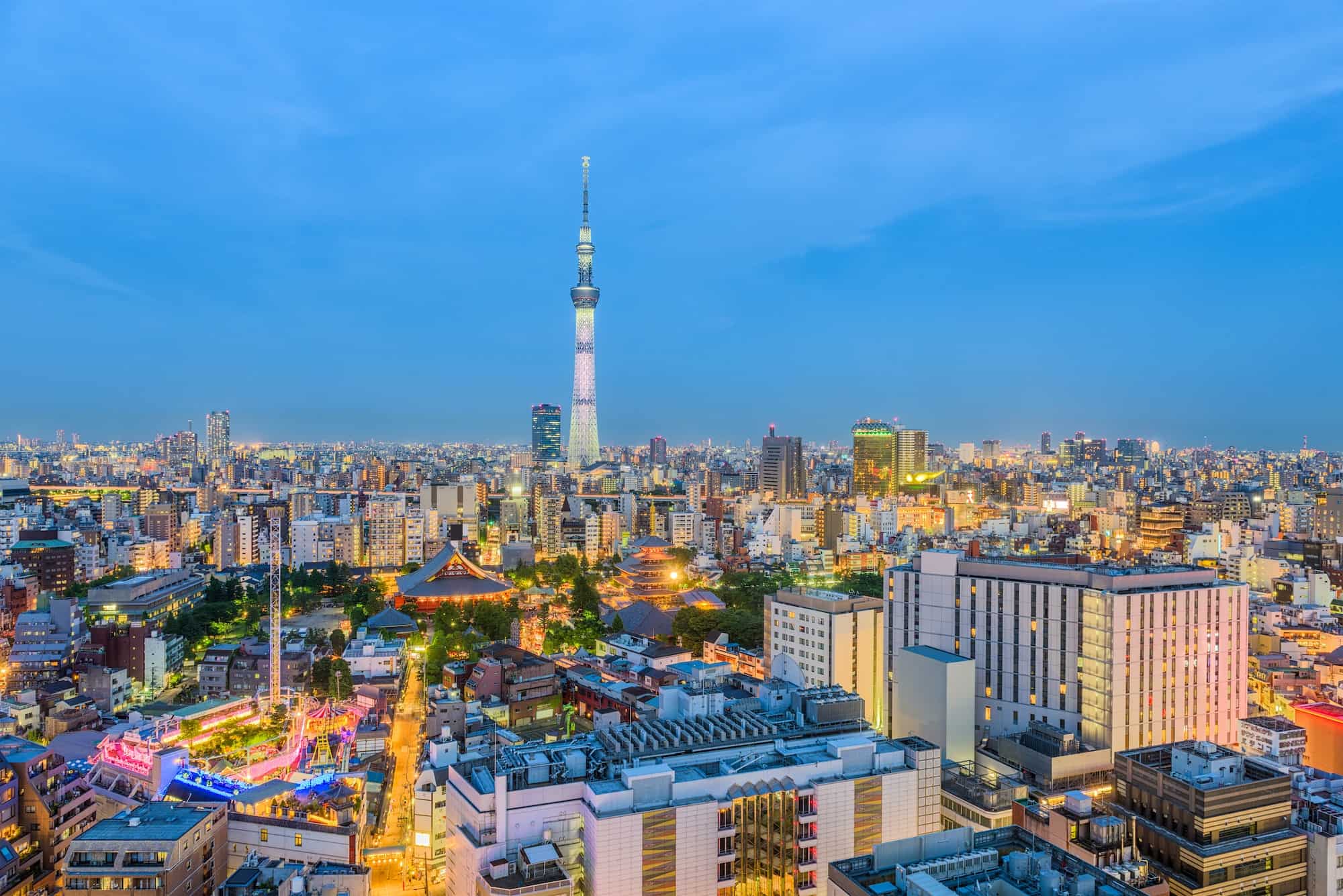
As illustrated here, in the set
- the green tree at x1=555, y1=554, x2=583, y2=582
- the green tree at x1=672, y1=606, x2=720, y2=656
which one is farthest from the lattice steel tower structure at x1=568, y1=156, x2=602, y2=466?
the green tree at x1=672, y1=606, x2=720, y2=656

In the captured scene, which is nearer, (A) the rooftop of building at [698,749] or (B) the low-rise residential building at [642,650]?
(A) the rooftop of building at [698,749]

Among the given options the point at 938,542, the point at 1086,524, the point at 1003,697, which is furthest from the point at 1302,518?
the point at 1003,697

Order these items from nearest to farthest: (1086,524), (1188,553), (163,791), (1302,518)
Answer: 1. (163,791)
2. (1188,553)
3. (1302,518)
4. (1086,524)

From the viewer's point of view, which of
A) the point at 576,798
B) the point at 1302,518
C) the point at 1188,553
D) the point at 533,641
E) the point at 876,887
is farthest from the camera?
the point at 1302,518

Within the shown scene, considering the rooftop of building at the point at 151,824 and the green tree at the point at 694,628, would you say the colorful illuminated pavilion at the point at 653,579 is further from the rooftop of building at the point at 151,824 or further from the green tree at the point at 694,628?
the rooftop of building at the point at 151,824

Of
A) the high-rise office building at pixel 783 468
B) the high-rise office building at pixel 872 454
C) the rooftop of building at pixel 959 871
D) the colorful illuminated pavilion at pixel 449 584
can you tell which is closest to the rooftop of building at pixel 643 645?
the colorful illuminated pavilion at pixel 449 584

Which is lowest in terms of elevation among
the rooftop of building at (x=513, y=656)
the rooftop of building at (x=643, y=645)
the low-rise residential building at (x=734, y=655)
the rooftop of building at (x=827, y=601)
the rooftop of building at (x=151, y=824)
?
the low-rise residential building at (x=734, y=655)

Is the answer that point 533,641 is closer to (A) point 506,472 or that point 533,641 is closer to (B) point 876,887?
(B) point 876,887
